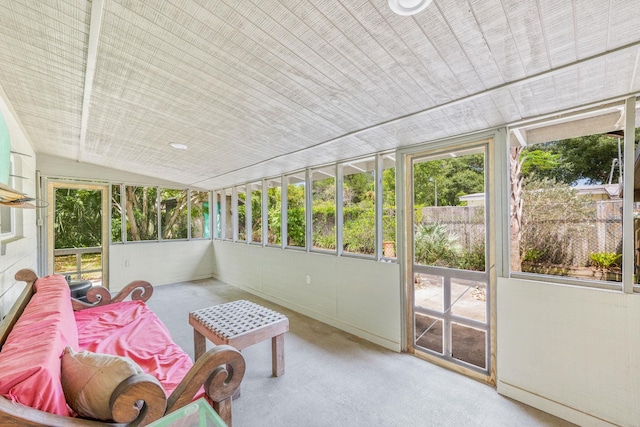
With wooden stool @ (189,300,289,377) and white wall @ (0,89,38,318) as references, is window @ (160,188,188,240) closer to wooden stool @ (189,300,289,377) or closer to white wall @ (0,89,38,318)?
white wall @ (0,89,38,318)

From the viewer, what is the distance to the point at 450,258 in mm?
2730

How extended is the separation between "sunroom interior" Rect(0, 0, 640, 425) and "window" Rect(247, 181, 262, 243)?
4.82ft

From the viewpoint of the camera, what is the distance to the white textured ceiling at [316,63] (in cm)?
124

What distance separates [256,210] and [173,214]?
2278 millimetres

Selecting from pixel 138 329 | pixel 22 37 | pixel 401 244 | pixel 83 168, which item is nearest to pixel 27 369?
pixel 138 329

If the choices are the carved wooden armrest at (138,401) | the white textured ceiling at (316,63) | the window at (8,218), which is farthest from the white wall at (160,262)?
the carved wooden armrest at (138,401)

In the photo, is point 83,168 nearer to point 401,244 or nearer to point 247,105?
point 247,105

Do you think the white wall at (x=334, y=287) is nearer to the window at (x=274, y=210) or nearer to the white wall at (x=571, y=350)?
the window at (x=274, y=210)

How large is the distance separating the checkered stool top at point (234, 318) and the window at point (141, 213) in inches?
162

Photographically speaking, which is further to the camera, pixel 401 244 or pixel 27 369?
pixel 401 244

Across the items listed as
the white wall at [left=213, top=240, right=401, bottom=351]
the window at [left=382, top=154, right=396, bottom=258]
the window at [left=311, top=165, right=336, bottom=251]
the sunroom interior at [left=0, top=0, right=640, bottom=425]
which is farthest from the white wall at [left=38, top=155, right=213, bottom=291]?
the window at [left=382, top=154, right=396, bottom=258]

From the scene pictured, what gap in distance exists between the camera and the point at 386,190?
3244 millimetres

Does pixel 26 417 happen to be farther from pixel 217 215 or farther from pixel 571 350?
pixel 217 215

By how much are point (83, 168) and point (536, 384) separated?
280 inches
